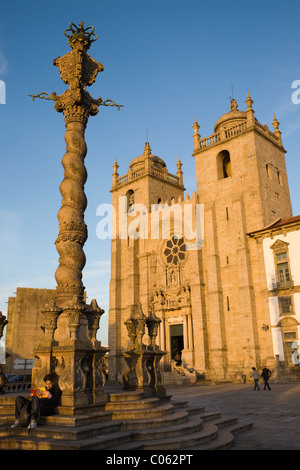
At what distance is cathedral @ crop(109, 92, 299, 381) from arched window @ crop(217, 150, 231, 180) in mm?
90

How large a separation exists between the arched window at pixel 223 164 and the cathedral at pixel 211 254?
0.29ft

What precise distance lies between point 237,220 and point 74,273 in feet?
67.4

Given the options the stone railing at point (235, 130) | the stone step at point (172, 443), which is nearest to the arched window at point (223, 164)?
the stone railing at point (235, 130)

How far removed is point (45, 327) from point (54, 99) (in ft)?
22.7

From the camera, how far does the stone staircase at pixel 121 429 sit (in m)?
6.34

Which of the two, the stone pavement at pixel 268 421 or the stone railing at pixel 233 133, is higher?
the stone railing at pixel 233 133

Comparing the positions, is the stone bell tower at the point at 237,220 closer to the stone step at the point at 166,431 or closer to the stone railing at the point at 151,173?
the stone railing at the point at 151,173

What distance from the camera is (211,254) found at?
29000mm

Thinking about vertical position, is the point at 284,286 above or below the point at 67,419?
above

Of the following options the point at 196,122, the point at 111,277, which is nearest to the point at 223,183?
the point at 196,122

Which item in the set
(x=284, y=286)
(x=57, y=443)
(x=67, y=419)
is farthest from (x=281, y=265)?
(x=57, y=443)

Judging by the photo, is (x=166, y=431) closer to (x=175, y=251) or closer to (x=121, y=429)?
(x=121, y=429)

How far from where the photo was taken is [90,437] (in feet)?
21.6

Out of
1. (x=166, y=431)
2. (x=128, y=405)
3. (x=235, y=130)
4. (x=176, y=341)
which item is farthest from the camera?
(x=176, y=341)
